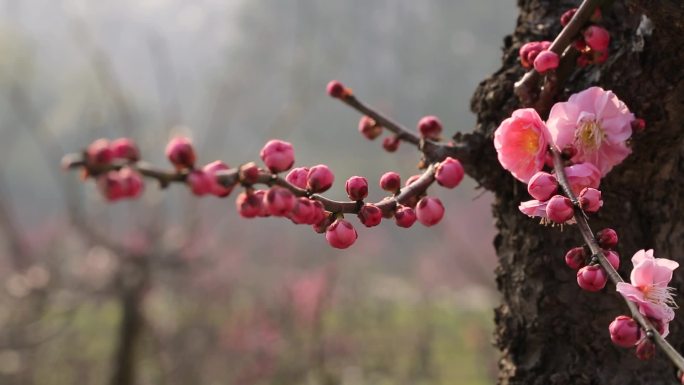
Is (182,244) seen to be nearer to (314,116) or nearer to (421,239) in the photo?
(421,239)

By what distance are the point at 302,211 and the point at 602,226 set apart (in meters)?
0.56

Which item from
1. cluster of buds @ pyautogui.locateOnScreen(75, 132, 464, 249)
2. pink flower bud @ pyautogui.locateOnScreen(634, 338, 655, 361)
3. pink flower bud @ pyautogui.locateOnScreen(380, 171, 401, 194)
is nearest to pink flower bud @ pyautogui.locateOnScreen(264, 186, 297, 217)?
cluster of buds @ pyautogui.locateOnScreen(75, 132, 464, 249)

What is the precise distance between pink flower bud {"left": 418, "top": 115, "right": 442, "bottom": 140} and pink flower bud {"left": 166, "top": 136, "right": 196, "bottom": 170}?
55 cm

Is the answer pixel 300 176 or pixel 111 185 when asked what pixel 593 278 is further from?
pixel 111 185

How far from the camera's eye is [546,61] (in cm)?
83

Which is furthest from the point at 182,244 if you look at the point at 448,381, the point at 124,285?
the point at 448,381

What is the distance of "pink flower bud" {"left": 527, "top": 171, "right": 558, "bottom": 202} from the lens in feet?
2.38

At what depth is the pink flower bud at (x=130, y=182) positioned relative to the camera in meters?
0.54

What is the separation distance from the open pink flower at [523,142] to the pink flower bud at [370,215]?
0.65ft

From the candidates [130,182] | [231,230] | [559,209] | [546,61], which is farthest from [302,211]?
[231,230]

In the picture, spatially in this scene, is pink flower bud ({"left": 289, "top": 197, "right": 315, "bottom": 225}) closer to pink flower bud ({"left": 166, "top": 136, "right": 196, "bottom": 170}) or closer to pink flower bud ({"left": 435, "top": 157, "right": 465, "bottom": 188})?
pink flower bud ({"left": 166, "top": 136, "right": 196, "bottom": 170})

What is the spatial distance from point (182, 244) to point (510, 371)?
3.04m

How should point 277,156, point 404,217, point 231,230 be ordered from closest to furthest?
point 277,156, point 404,217, point 231,230

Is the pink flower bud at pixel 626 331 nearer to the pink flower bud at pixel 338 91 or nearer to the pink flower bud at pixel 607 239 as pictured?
the pink flower bud at pixel 607 239
